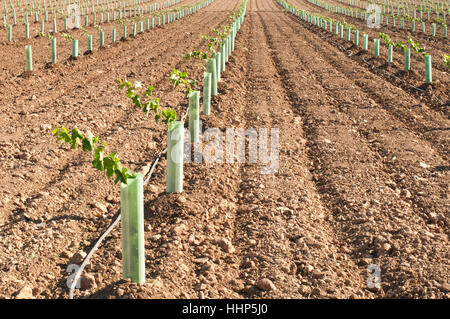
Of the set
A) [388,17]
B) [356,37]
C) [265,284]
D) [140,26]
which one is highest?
[388,17]

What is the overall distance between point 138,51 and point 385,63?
7642 mm

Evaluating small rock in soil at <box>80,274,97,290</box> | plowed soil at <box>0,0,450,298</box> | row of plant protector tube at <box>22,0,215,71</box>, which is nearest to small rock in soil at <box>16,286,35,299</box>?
plowed soil at <box>0,0,450,298</box>

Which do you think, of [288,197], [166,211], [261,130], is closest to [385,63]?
[261,130]

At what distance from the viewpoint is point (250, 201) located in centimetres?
619

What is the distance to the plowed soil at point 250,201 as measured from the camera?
454 centimetres

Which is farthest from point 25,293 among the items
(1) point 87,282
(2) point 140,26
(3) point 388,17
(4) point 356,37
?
(3) point 388,17

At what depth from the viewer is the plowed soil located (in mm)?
4543

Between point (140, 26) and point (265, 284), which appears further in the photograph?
point (140, 26)

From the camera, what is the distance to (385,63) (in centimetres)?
1505

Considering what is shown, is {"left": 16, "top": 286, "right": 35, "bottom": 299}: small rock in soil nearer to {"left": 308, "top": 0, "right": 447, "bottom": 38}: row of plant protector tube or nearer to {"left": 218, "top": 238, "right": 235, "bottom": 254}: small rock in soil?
{"left": 218, "top": 238, "right": 235, "bottom": 254}: small rock in soil

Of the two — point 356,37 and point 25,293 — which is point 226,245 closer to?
point 25,293

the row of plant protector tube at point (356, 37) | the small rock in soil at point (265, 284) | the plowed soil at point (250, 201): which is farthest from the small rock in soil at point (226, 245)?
the row of plant protector tube at point (356, 37)
